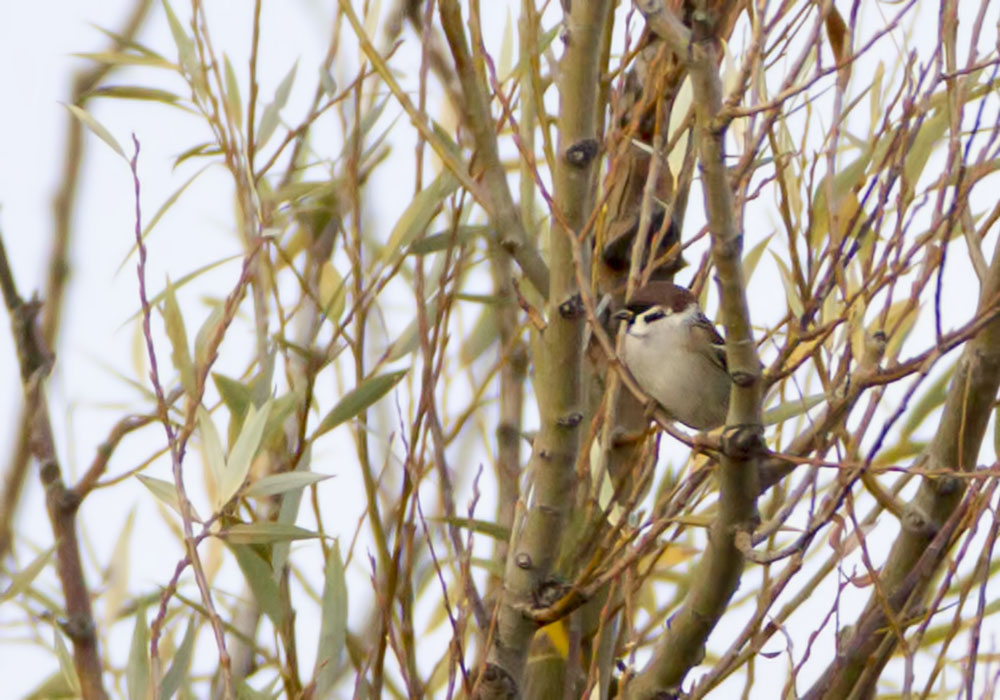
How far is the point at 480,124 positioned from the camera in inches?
63.7

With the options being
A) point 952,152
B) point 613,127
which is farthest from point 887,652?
point 613,127

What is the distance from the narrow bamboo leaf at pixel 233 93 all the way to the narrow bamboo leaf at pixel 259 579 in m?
0.65

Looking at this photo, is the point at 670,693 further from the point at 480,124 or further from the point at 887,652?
the point at 480,124

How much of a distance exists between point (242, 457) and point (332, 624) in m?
0.23

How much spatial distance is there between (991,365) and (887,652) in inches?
17.3

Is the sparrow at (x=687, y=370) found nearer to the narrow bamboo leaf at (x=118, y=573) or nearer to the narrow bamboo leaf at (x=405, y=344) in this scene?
the narrow bamboo leaf at (x=405, y=344)

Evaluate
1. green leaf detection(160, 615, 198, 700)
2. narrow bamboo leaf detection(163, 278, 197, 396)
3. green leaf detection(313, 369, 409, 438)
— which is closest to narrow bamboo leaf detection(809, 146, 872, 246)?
green leaf detection(313, 369, 409, 438)

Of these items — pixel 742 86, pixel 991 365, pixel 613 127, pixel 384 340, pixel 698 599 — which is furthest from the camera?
pixel 384 340

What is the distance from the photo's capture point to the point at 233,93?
1976mm

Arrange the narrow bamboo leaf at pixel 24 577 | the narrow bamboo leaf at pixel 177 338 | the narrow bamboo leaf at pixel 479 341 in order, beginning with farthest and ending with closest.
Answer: the narrow bamboo leaf at pixel 479 341
the narrow bamboo leaf at pixel 177 338
the narrow bamboo leaf at pixel 24 577

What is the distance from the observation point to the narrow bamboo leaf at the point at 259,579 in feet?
5.17

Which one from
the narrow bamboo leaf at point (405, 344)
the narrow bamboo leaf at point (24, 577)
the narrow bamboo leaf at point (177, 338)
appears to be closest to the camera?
the narrow bamboo leaf at point (24, 577)

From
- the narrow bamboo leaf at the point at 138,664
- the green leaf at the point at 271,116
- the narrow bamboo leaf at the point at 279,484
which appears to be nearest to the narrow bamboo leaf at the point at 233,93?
the green leaf at the point at 271,116

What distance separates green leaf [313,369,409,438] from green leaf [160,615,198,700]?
326 mm
